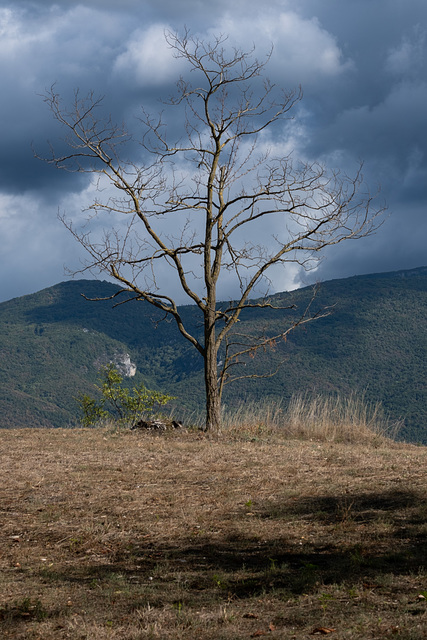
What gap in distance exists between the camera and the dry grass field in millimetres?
4227

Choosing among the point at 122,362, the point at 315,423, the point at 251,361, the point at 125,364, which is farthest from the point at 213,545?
the point at 122,362

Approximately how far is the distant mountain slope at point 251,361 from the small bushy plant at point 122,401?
2581cm

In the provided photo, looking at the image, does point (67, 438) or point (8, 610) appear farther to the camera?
point (67, 438)

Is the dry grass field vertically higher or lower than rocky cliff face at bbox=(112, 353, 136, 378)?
lower

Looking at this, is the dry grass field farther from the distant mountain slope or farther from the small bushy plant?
the distant mountain slope

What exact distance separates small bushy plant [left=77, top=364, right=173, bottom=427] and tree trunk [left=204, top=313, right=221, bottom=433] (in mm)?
2750

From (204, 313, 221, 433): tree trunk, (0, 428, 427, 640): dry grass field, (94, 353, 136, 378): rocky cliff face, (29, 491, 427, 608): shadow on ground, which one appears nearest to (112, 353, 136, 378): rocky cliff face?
(94, 353, 136, 378): rocky cliff face

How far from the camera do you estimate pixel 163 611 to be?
441cm

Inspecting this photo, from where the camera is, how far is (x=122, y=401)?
16922 millimetres

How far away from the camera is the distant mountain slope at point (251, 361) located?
170 ft

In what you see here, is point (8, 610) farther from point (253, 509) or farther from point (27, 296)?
point (27, 296)

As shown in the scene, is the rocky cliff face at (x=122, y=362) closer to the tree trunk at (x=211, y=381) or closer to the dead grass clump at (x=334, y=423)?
the dead grass clump at (x=334, y=423)

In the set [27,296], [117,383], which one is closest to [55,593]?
[117,383]

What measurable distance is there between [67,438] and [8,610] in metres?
8.76
